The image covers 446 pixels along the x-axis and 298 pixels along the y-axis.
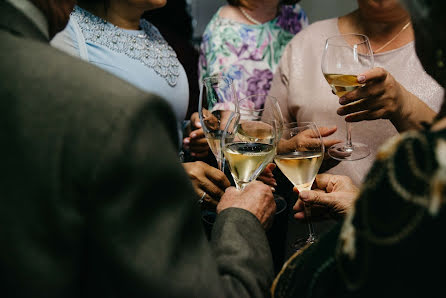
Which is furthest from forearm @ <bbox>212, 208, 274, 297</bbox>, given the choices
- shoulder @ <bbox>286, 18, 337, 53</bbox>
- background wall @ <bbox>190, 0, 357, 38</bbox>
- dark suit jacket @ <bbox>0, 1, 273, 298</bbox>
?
background wall @ <bbox>190, 0, 357, 38</bbox>

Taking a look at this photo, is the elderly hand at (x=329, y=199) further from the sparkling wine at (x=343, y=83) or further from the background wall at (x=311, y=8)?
the background wall at (x=311, y=8)

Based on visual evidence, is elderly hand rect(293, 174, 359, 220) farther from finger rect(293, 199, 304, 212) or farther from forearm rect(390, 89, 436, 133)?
forearm rect(390, 89, 436, 133)

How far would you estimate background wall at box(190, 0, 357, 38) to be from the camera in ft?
10.6

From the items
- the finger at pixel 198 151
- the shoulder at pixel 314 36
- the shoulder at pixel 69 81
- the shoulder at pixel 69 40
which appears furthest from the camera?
the shoulder at pixel 314 36

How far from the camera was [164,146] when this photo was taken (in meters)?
0.54

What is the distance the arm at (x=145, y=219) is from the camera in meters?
0.51

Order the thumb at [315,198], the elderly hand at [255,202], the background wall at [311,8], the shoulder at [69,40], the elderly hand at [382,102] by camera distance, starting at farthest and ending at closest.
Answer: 1. the background wall at [311,8]
2. the shoulder at [69,40]
3. the elderly hand at [382,102]
4. the thumb at [315,198]
5. the elderly hand at [255,202]

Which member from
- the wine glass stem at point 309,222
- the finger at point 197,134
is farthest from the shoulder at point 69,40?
the wine glass stem at point 309,222

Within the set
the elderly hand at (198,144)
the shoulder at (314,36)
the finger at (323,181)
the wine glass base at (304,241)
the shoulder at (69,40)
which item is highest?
the shoulder at (314,36)

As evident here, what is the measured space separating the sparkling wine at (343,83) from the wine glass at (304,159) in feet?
0.97

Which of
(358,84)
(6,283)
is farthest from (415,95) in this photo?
(6,283)

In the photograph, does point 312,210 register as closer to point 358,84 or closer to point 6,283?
point 358,84

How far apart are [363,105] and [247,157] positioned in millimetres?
562

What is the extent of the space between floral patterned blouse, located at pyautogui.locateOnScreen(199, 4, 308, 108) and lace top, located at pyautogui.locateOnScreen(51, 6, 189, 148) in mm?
327
